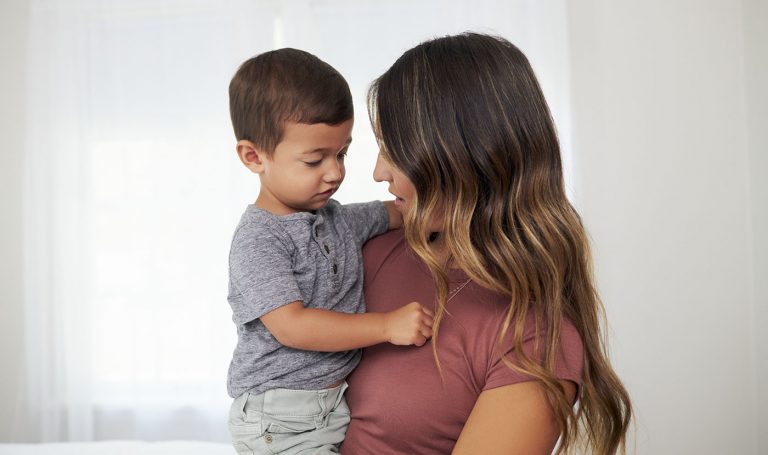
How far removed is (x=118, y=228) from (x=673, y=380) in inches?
125

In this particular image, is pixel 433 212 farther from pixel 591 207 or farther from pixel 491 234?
pixel 591 207

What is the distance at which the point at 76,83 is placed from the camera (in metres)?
4.16

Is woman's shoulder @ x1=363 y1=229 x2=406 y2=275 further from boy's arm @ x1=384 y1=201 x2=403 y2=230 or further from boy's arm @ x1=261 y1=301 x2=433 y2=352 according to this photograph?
boy's arm @ x1=261 y1=301 x2=433 y2=352

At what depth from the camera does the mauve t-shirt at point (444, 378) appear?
3.83 ft

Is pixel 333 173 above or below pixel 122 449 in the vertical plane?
above

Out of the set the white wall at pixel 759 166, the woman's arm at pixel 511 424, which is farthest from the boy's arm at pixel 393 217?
the white wall at pixel 759 166

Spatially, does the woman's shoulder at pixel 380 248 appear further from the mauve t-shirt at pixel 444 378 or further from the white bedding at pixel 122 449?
the white bedding at pixel 122 449

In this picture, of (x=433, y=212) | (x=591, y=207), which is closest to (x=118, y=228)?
(x=591, y=207)

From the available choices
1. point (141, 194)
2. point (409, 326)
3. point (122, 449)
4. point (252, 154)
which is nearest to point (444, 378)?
point (409, 326)

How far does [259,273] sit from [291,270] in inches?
2.3

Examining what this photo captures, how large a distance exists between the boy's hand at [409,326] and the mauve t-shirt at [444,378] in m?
0.05

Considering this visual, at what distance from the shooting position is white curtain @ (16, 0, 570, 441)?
411 cm

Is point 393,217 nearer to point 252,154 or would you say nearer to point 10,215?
point 252,154

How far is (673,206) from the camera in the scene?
375 centimetres
